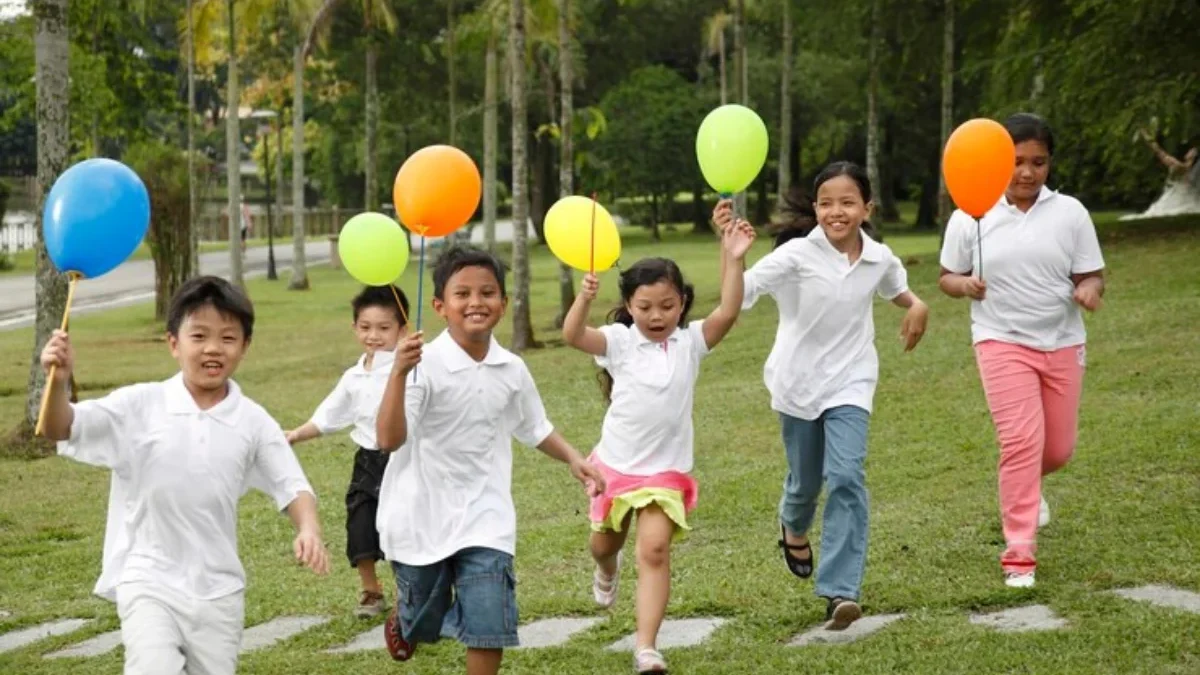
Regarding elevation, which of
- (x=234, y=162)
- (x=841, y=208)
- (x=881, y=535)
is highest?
(x=234, y=162)

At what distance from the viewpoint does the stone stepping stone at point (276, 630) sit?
25.5 ft

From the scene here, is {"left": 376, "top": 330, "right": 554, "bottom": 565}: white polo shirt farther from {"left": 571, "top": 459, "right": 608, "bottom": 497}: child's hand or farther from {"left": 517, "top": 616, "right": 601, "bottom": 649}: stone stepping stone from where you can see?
{"left": 517, "top": 616, "right": 601, "bottom": 649}: stone stepping stone

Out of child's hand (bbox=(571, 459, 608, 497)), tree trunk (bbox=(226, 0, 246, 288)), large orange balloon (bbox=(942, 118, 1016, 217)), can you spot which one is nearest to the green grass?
child's hand (bbox=(571, 459, 608, 497))

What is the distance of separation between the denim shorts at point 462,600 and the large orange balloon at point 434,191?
3.74 feet

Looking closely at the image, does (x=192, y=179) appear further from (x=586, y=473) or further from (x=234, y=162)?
(x=586, y=473)

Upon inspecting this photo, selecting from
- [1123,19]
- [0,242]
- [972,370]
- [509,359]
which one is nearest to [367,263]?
[509,359]

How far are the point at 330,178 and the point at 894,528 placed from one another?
217 feet

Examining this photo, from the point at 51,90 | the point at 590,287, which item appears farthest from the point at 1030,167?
the point at 51,90

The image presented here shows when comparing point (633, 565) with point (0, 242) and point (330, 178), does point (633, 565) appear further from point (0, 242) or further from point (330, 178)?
point (330, 178)

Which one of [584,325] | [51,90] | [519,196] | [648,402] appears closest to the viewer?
[584,325]

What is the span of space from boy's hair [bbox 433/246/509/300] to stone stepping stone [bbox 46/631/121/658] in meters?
2.74

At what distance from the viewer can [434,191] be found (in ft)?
20.0

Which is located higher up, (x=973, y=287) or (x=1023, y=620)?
(x=973, y=287)

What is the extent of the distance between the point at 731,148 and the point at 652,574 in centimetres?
174
